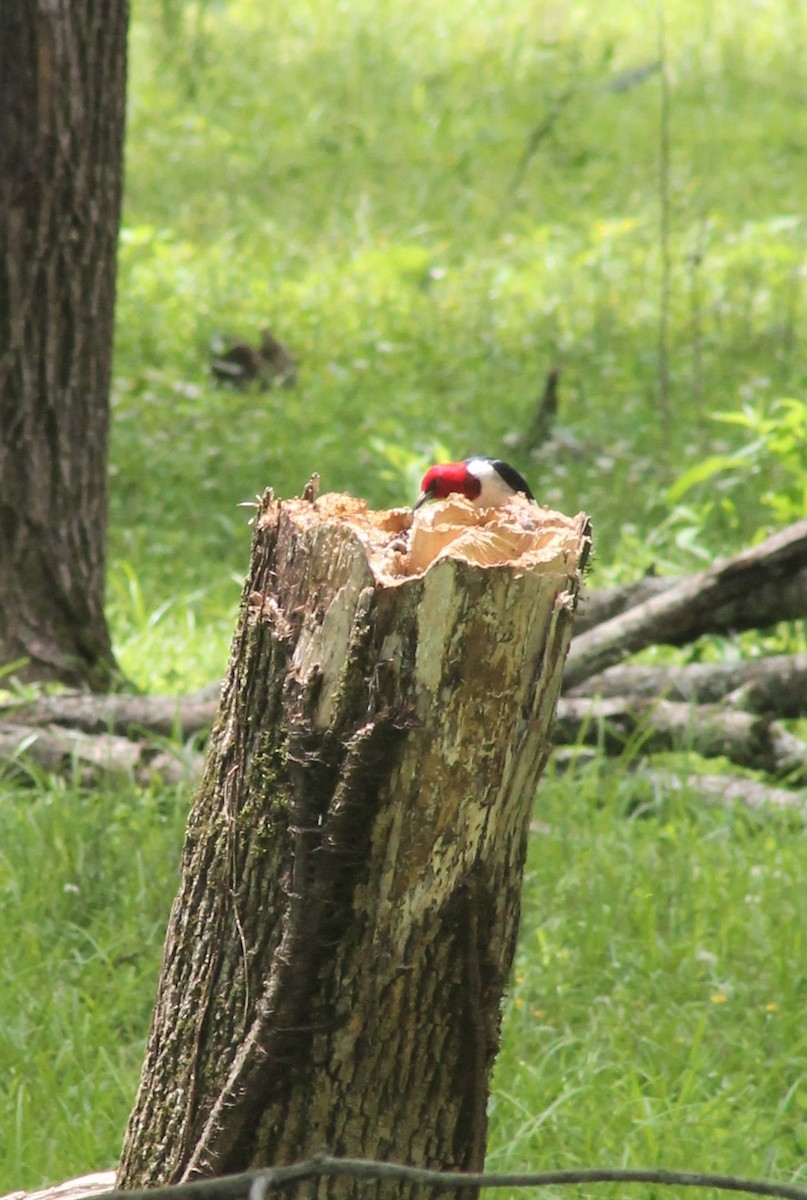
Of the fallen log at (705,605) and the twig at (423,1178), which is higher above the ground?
the fallen log at (705,605)

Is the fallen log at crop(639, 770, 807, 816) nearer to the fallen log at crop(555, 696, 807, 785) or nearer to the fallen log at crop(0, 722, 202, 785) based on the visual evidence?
the fallen log at crop(555, 696, 807, 785)

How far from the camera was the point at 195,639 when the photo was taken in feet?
16.5

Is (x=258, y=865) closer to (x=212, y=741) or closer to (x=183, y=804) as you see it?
(x=212, y=741)

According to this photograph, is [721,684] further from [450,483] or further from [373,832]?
[373,832]

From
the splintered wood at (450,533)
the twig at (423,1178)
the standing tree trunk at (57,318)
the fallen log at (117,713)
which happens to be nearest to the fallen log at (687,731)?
the fallen log at (117,713)

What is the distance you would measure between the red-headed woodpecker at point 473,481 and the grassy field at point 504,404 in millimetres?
942

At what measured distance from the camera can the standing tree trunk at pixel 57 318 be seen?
14.0ft

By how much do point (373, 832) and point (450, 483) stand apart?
5.06ft

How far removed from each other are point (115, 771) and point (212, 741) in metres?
1.95

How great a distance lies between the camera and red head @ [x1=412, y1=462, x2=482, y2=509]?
3115 mm

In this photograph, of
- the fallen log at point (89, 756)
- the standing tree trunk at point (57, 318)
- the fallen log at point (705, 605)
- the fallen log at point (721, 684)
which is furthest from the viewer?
the standing tree trunk at point (57, 318)

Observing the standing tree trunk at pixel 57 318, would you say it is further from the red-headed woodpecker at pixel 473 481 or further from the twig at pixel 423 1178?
the twig at pixel 423 1178

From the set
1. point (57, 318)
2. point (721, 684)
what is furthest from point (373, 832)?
point (57, 318)

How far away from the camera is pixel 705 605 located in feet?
13.5
